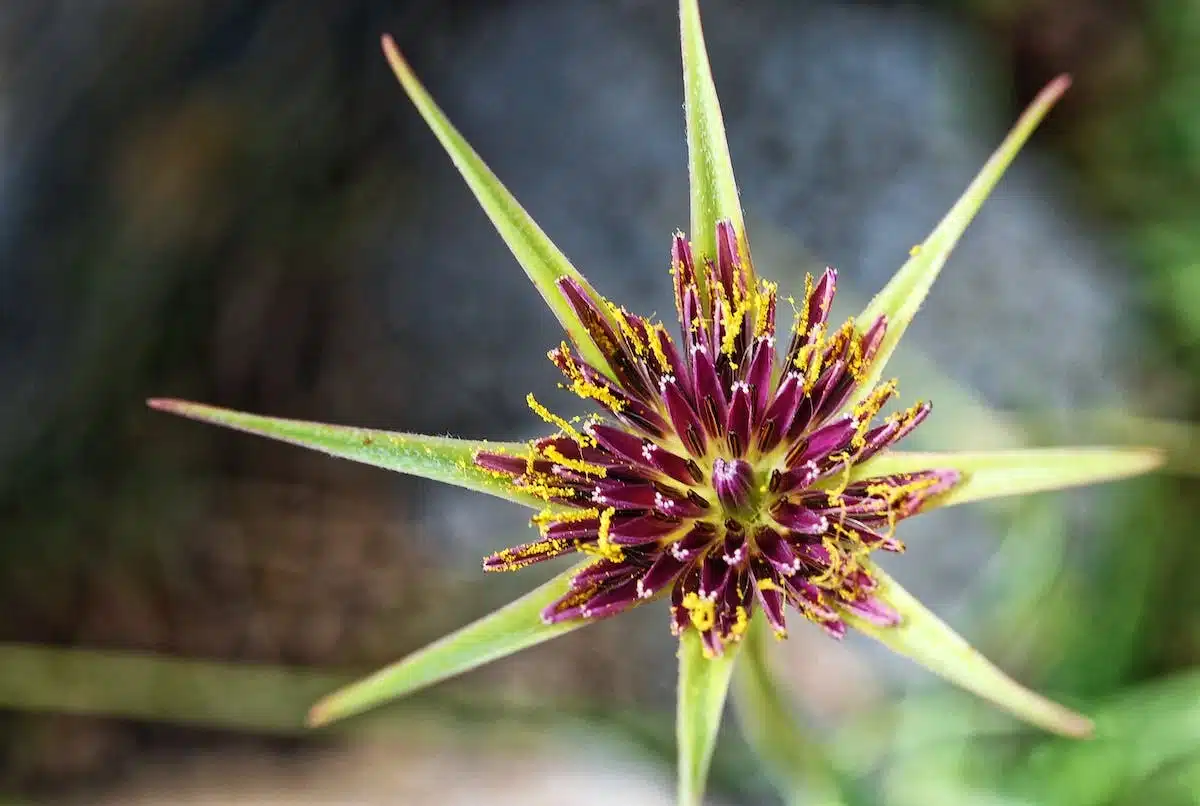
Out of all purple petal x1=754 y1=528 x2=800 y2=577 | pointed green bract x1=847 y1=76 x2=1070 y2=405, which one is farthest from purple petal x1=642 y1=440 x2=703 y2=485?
pointed green bract x1=847 y1=76 x2=1070 y2=405

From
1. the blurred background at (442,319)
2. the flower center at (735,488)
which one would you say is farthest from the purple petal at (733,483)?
the blurred background at (442,319)

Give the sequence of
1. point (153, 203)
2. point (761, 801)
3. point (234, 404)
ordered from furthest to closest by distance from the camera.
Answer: point (234, 404), point (153, 203), point (761, 801)

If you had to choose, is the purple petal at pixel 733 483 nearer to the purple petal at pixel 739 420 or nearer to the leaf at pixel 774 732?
the purple petal at pixel 739 420

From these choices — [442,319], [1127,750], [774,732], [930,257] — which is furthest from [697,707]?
[442,319]

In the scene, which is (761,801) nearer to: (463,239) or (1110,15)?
(463,239)

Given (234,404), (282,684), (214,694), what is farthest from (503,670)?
(234,404)

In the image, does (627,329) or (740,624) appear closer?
(740,624)

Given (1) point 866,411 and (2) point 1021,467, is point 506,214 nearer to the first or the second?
(1) point 866,411
